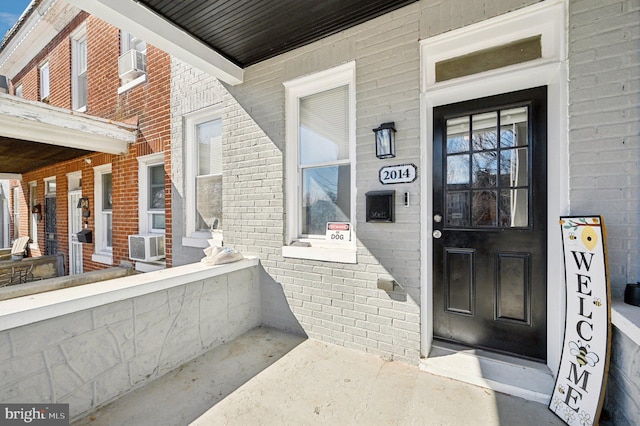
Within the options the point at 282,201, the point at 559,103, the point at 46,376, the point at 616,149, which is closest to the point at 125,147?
the point at 282,201

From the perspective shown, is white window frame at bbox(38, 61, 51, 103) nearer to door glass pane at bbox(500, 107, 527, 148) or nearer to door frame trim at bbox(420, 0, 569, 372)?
door frame trim at bbox(420, 0, 569, 372)

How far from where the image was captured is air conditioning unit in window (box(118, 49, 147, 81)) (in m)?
4.43

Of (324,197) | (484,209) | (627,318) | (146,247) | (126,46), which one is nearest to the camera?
(627,318)

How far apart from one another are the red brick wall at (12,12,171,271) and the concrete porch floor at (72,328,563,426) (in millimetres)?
2489

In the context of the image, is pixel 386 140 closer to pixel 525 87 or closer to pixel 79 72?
pixel 525 87

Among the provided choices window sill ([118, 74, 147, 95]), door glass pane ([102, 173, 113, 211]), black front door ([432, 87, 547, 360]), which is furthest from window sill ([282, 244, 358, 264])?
door glass pane ([102, 173, 113, 211])

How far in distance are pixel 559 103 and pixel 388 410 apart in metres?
2.48

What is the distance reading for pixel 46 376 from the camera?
5.49 feet

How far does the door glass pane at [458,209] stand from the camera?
95.7 inches

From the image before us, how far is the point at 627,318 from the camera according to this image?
143 cm

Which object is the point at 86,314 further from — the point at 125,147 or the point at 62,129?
the point at 125,147

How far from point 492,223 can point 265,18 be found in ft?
8.96

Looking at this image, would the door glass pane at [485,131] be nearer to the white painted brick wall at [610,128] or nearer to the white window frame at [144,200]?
the white painted brick wall at [610,128]

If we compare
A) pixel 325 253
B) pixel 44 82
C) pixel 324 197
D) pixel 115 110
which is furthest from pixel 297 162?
pixel 44 82
